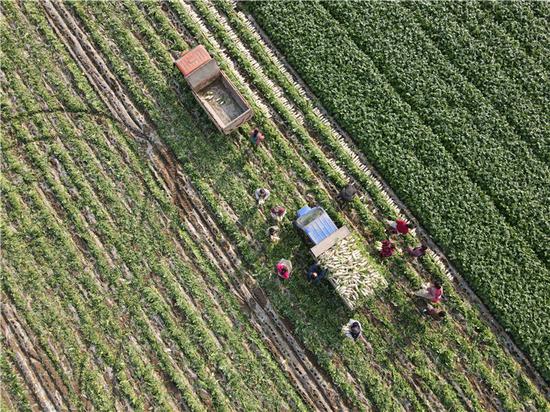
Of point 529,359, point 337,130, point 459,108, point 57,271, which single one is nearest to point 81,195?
point 57,271

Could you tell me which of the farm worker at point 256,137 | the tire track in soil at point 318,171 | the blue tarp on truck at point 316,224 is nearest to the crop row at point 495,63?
the tire track in soil at point 318,171

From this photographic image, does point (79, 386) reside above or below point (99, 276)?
below

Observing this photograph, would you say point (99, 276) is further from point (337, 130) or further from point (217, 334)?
point (337, 130)

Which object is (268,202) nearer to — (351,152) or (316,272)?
(316,272)

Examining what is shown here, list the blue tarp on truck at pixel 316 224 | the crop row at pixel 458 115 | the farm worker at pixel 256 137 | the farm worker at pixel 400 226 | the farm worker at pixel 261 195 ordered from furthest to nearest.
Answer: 1. the crop row at pixel 458 115
2. the farm worker at pixel 256 137
3. the farm worker at pixel 261 195
4. the farm worker at pixel 400 226
5. the blue tarp on truck at pixel 316 224

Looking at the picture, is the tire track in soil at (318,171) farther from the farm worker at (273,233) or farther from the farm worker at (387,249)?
the farm worker at (273,233)

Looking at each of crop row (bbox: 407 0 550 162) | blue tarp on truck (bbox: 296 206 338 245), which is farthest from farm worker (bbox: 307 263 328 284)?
crop row (bbox: 407 0 550 162)

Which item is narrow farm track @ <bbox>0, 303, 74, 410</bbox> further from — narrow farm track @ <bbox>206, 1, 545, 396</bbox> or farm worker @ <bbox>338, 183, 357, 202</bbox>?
narrow farm track @ <bbox>206, 1, 545, 396</bbox>
